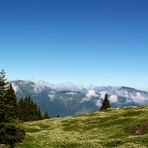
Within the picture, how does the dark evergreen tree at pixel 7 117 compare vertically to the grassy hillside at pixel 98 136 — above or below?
above

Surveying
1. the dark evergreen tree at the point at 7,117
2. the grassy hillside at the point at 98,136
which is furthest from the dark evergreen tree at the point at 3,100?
the grassy hillside at the point at 98,136

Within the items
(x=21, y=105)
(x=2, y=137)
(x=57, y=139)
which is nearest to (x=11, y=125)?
(x=2, y=137)

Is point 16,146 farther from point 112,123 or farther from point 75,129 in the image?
point 112,123

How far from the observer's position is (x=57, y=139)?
5600cm

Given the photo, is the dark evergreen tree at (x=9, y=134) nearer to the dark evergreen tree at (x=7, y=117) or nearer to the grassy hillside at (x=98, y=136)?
the dark evergreen tree at (x=7, y=117)

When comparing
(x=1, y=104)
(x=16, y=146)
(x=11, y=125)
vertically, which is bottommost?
(x=16, y=146)

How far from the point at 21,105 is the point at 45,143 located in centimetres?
11051

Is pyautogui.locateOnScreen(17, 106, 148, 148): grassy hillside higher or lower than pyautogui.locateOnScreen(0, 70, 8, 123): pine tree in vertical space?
lower

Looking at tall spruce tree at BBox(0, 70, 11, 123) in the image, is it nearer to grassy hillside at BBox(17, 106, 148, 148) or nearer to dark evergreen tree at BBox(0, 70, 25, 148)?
dark evergreen tree at BBox(0, 70, 25, 148)

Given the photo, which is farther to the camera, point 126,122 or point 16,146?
point 126,122

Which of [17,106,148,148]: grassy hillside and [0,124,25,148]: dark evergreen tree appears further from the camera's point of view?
[0,124,25,148]: dark evergreen tree

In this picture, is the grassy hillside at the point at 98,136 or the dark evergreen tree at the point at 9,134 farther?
the dark evergreen tree at the point at 9,134

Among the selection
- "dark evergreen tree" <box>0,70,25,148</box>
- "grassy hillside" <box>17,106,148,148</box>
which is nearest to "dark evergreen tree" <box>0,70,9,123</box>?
"dark evergreen tree" <box>0,70,25,148</box>

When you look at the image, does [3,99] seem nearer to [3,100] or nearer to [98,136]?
[3,100]
